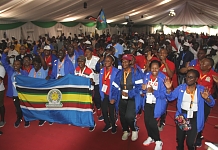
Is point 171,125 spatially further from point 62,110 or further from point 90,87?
point 62,110

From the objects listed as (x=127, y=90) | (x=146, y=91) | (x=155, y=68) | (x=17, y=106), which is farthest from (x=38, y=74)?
(x=155, y=68)

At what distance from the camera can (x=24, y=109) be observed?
4.78 meters

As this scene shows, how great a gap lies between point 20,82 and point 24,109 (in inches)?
23.7

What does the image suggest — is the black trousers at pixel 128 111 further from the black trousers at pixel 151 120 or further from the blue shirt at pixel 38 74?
the blue shirt at pixel 38 74

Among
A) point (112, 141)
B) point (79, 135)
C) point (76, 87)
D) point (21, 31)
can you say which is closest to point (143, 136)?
point (112, 141)

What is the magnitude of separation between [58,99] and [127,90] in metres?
1.58

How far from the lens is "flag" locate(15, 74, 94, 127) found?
442cm

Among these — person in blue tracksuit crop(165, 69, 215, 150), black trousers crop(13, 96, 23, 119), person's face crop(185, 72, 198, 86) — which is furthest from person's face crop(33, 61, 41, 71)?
person's face crop(185, 72, 198, 86)

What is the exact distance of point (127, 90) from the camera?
373 centimetres

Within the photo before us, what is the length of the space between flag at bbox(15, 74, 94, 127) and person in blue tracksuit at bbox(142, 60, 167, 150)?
1256mm

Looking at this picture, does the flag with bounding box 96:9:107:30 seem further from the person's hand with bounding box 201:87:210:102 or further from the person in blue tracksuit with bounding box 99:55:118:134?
the person's hand with bounding box 201:87:210:102

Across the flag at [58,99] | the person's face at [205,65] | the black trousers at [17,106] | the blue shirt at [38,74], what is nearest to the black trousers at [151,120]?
the person's face at [205,65]

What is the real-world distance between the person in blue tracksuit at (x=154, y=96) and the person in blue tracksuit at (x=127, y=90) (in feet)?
0.57

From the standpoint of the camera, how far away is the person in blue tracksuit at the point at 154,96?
3.45 m
